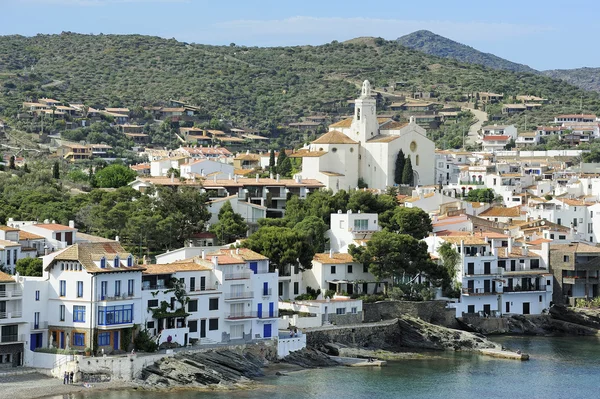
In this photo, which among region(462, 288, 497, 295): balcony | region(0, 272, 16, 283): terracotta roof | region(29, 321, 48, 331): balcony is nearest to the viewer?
region(0, 272, 16, 283): terracotta roof

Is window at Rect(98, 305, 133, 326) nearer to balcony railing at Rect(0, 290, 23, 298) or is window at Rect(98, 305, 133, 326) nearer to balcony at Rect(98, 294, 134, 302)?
balcony at Rect(98, 294, 134, 302)

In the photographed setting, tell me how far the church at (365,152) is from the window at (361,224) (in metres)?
16.7

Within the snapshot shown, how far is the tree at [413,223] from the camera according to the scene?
Answer: 227ft

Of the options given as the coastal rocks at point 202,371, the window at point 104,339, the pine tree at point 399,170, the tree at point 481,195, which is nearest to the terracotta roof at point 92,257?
the window at point 104,339

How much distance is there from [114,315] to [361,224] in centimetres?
2342

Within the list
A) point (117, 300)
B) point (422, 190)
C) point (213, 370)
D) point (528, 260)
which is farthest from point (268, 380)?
point (422, 190)

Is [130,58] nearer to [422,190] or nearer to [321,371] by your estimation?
[422,190]

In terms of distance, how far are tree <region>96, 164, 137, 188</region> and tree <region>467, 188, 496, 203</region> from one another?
75.0 feet

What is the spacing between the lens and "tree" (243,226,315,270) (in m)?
60.3

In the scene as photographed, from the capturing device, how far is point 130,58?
623ft

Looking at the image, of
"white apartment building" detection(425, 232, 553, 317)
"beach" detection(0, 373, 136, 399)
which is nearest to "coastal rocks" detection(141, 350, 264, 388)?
"beach" detection(0, 373, 136, 399)

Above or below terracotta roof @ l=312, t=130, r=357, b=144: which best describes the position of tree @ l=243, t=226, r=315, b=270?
below

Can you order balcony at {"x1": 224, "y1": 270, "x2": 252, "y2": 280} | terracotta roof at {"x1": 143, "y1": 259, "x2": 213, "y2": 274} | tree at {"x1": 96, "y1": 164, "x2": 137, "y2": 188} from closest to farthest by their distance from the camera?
terracotta roof at {"x1": 143, "y1": 259, "x2": 213, "y2": 274}
balcony at {"x1": 224, "y1": 270, "x2": 252, "y2": 280}
tree at {"x1": 96, "y1": 164, "x2": 137, "y2": 188}

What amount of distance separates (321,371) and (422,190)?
3397 centimetres
